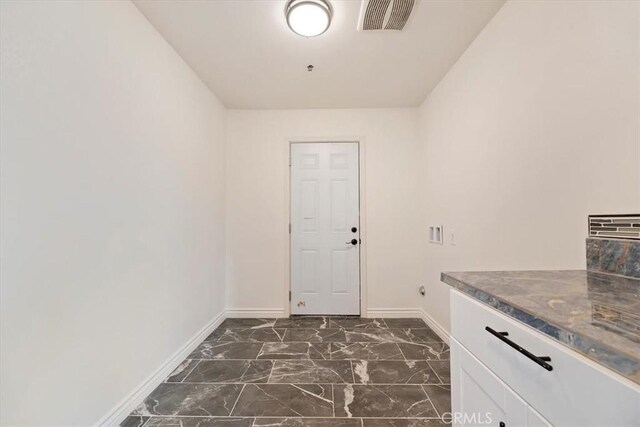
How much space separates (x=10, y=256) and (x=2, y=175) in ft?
1.00

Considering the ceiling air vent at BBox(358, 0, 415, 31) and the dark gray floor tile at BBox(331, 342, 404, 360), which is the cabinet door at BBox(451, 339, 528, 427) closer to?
the dark gray floor tile at BBox(331, 342, 404, 360)

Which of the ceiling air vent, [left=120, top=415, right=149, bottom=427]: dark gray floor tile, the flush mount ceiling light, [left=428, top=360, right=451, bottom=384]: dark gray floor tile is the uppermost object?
the ceiling air vent

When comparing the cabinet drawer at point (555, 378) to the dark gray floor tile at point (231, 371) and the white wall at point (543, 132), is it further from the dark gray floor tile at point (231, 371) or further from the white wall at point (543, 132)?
the dark gray floor tile at point (231, 371)

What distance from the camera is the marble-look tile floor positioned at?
1586 millimetres

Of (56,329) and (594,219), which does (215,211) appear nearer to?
(56,329)

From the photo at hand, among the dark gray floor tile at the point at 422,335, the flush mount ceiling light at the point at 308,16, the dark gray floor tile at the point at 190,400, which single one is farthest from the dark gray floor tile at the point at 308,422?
the flush mount ceiling light at the point at 308,16

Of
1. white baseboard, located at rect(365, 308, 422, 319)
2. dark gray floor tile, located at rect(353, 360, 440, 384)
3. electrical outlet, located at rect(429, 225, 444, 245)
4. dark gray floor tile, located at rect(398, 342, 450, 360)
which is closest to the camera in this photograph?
dark gray floor tile, located at rect(353, 360, 440, 384)

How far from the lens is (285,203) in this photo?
335cm

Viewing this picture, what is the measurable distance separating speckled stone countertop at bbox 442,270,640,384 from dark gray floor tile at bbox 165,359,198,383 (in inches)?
79.6

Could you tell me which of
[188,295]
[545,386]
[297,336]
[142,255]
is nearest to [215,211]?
[188,295]

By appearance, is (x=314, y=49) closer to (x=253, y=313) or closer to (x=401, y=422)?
(x=401, y=422)

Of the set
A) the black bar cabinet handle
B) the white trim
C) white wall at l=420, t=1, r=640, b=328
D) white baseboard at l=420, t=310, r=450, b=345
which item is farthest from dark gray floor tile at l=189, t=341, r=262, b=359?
the black bar cabinet handle

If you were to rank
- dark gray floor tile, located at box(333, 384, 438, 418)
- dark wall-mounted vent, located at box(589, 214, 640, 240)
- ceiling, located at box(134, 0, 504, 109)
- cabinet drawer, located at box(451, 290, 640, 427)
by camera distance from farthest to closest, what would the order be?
ceiling, located at box(134, 0, 504, 109)
dark gray floor tile, located at box(333, 384, 438, 418)
dark wall-mounted vent, located at box(589, 214, 640, 240)
cabinet drawer, located at box(451, 290, 640, 427)

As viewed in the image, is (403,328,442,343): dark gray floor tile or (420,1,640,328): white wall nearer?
(420,1,640,328): white wall
